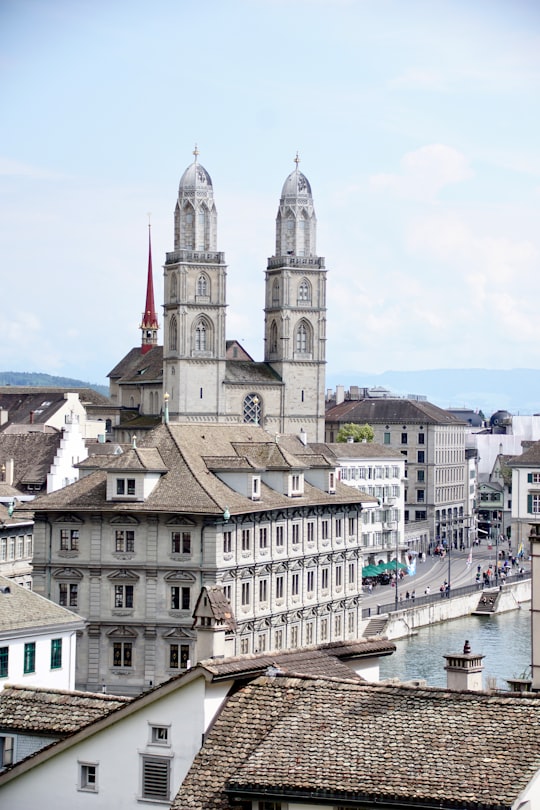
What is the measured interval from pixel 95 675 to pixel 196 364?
294 feet

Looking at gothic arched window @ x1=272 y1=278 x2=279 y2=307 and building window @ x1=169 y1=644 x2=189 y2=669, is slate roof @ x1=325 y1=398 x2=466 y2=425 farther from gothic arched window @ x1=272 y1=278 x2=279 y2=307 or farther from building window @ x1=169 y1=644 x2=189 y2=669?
building window @ x1=169 y1=644 x2=189 y2=669

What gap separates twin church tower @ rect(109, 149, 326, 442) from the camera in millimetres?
152625

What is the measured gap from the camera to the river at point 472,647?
80.6 m

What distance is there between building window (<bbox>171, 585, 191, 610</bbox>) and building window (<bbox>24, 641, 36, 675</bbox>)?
24581 millimetres

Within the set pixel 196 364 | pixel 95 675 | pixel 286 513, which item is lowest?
pixel 95 675

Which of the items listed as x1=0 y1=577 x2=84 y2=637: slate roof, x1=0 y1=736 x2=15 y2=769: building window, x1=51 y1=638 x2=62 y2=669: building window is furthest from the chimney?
x1=51 y1=638 x2=62 y2=669: building window

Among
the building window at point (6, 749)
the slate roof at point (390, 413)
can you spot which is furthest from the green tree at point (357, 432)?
the building window at point (6, 749)

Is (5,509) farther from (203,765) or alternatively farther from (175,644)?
(203,765)

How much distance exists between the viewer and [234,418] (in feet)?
501

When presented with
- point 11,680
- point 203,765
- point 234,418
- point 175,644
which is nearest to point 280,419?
point 234,418

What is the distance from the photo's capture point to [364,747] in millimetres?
21016

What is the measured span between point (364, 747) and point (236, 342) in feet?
456

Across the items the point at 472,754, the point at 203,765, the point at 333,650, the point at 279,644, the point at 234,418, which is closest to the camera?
the point at 472,754

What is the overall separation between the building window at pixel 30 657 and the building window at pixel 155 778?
15675mm
